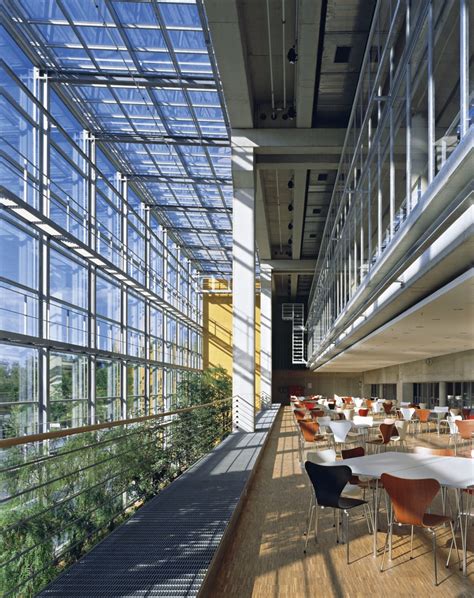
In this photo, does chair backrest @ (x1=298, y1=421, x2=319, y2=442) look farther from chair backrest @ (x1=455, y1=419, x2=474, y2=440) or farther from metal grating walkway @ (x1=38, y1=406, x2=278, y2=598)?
metal grating walkway @ (x1=38, y1=406, x2=278, y2=598)

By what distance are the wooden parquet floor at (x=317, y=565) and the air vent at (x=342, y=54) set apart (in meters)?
8.22

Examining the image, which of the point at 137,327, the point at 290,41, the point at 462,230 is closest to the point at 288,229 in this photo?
the point at 137,327

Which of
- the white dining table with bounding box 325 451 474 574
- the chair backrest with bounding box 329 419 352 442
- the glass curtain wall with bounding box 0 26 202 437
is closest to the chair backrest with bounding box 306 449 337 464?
the white dining table with bounding box 325 451 474 574

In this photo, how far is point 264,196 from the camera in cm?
2112

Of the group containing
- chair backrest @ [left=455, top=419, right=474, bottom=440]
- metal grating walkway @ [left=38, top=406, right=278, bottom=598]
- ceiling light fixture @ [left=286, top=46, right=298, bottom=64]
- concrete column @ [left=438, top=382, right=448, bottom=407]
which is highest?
ceiling light fixture @ [left=286, top=46, right=298, bottom=64]

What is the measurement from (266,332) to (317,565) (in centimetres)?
2650

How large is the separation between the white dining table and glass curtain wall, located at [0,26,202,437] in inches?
285

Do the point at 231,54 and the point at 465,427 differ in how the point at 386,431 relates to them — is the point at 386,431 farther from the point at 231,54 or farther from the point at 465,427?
the point at 231,54

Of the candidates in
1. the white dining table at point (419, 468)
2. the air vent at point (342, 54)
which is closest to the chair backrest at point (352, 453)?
the white dining table at point (419, 468)

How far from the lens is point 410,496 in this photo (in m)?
5.04

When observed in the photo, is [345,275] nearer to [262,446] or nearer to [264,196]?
[262,446]

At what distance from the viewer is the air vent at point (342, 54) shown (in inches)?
468

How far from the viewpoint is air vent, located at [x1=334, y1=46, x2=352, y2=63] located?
11.9m

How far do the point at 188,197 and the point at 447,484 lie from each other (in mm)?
17540
